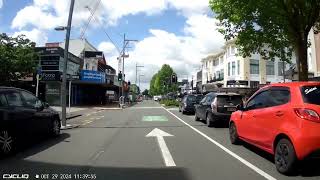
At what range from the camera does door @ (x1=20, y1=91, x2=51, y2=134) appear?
12.5 metres

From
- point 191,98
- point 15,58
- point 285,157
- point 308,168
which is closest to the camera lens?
point 285,157

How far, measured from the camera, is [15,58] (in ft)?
94.6

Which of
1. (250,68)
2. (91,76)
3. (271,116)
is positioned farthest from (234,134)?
(250,68)

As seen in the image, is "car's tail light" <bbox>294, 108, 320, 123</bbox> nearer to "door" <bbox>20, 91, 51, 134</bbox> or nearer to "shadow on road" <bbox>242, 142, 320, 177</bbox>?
"shadow on road" <bbox>242, 142, 320, 177</bbox>

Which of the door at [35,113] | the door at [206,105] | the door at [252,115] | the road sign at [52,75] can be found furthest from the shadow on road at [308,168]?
the road sign at [52,75]

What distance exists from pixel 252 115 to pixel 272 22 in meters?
8.72

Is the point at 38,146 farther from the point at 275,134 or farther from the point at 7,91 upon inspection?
the point at 275,134

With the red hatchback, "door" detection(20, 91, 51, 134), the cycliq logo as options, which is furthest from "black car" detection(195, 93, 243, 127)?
the cycliq logo

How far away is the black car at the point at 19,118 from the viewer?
35.8 feet

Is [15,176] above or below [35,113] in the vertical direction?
below

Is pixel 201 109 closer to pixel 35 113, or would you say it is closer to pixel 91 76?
pixel 35 113

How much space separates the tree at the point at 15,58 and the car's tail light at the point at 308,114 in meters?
22.4

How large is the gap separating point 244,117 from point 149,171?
12.1ft

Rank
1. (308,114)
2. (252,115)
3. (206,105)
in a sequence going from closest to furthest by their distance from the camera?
(308,114) → (252,115) → (206,105)
